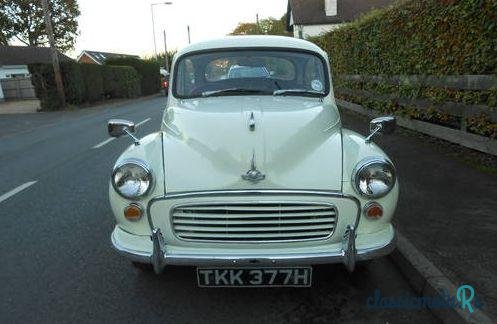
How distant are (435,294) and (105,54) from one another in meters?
77.2

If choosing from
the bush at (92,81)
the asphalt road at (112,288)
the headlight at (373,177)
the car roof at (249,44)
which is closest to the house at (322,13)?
the bush at (92,81)

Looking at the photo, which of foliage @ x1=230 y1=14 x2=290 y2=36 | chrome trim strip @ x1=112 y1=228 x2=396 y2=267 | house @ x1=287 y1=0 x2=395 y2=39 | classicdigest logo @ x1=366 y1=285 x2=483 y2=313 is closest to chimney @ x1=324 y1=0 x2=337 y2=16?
house @ x1=287 y1=0 x2=395 y2=39

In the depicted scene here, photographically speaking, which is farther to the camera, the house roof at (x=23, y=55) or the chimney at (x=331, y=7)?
the house roof at (x=23, y=55)

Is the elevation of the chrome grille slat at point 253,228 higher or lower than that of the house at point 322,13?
lower

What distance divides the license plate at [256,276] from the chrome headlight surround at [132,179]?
0.64 meters

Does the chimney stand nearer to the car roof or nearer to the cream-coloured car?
the car roof

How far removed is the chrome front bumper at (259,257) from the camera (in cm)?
309

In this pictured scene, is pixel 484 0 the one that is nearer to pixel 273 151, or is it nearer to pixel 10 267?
pixel 273 151

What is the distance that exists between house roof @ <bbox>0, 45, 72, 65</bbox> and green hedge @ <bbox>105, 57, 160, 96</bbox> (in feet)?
44.9

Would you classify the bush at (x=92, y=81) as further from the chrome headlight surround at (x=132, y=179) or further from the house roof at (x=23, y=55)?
the house roof at (x=23, y=55)

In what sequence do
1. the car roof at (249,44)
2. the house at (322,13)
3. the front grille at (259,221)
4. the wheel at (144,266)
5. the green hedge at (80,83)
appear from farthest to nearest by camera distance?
the house at (322,13)
the green hedge at (80,83)
the car roof at (249,44)
the wheel at (144,266)
the front grille at (259,221)

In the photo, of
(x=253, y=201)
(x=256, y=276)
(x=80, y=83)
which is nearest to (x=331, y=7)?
(x=80, y=83)

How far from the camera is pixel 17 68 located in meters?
48.2

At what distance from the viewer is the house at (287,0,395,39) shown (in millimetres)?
47500
